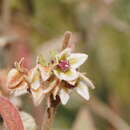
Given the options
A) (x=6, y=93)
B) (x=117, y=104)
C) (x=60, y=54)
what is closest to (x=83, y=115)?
(x=117, y=104)

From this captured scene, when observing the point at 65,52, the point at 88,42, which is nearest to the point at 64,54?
the point at 65,52

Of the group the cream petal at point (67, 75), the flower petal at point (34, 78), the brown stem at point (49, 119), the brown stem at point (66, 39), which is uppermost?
the brown stem at point (66, 39)

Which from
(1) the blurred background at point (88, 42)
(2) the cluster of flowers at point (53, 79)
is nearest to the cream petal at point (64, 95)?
(2) the cluster of flowers at point (53, 79)

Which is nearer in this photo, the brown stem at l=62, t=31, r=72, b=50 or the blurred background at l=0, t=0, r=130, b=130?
the brown stem at l=62, t=31, r=72, b=50

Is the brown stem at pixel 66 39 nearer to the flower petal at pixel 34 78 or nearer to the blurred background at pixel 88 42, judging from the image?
the flower petal at pixel 34 78

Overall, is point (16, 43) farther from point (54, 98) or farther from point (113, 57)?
point (54, 98)

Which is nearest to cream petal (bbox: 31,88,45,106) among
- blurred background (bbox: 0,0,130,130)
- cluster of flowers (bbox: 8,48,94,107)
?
cluster of flowers (bbox: 8,48,94,107)

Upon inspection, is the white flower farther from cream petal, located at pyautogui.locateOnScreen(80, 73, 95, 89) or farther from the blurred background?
the blurred background
